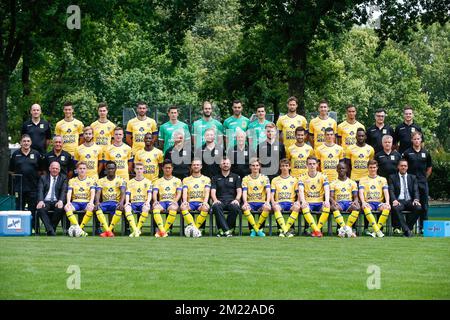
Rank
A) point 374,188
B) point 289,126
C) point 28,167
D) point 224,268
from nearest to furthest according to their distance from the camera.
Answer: point 224,268 < point 374,188 < point 28,167 < point 289,126

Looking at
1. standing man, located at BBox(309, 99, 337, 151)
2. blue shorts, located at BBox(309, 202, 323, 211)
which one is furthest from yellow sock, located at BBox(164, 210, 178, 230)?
standing man, located at BBox(309, 99, 337, 151)

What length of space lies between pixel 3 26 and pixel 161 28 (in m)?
5.74

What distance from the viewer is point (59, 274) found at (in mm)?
12984

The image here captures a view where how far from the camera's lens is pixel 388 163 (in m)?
21.7

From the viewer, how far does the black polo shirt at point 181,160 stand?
22.2 meters

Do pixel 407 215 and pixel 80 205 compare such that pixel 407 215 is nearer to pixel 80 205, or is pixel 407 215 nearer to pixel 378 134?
pixel 378 134

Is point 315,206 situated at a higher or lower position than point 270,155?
lower

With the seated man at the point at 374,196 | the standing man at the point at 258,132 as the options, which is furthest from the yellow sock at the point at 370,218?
the standing man at the point at 258,132

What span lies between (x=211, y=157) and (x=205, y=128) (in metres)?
0.64

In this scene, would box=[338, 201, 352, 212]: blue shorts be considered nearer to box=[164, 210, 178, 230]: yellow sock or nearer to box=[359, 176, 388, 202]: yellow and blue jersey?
box=[359, 176, 388, 202]: yellow and blue jersey

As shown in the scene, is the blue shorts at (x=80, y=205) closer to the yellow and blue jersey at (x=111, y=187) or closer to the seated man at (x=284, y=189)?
the yellow and blue jersey at (x=111, y=187)

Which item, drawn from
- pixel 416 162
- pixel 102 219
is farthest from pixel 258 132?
pixel 102 219

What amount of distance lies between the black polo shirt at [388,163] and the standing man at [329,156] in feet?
2.75
